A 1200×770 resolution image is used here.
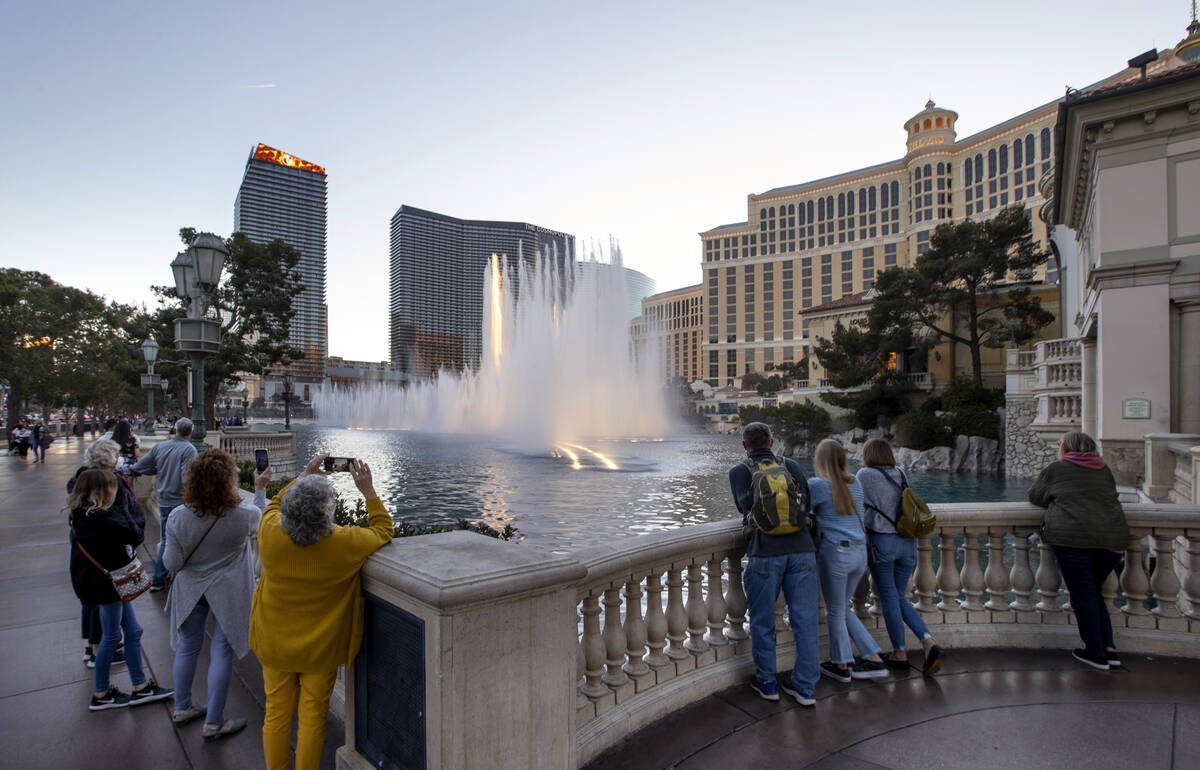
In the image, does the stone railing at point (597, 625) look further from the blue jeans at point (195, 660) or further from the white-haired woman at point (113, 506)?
the white-haired woman at point (113, 506)

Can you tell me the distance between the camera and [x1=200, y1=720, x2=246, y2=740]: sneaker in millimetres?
3701

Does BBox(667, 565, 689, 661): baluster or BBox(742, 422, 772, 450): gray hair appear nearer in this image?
BBox(667, 565, 689, 661): baluster

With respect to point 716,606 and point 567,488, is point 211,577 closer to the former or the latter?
point 716,606

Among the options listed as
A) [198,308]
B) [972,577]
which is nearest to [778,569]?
[972,577]

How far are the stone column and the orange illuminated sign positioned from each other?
481 feet

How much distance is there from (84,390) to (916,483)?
62.6m

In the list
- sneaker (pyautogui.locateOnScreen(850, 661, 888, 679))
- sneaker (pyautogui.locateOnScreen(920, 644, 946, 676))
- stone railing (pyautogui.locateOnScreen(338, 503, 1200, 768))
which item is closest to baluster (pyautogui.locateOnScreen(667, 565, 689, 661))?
stone railing (pyautogui.locateOnScreen(338, 503, 1200, 768))

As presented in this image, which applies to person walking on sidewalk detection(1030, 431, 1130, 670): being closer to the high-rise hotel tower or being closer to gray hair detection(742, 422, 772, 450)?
gray hair detection(742, 422, 772, 450)

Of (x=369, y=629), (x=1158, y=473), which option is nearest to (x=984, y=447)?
(x=1158, y=473)

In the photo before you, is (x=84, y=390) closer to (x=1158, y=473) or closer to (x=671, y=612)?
(x=671, y=612)

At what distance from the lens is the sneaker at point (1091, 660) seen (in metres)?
4.35

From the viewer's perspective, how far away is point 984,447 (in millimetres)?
34188

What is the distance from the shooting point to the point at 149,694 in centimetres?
430

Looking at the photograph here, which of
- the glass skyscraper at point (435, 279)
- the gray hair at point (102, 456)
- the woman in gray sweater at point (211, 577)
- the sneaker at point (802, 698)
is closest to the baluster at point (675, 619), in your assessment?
the sneaker at point (802, 698)
